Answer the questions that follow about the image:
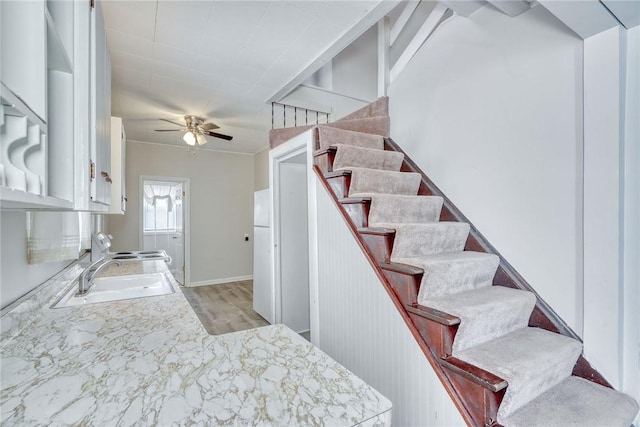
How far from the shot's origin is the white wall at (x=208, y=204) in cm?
494

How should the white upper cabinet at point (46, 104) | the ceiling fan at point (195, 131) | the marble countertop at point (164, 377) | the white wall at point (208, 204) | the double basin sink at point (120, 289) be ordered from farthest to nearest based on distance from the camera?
1. the white wall at point (208, 204)
2. the ceiling fan at point (195, 131)
3. the double basin sink at point (120, 289)
4. the marble countertop at point (164, 377)
5. the white upper cabinet at point (46, 104)

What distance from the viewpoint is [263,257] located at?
3.66 metres

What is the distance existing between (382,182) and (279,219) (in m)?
1.24

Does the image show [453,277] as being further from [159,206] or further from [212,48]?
[159,206]

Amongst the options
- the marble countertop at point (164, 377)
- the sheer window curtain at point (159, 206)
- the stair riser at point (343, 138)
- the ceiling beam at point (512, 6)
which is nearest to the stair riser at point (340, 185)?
the stair riser at point (343, 138)

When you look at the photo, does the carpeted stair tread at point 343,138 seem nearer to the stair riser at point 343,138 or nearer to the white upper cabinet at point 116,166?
the stair riser at point 343,138

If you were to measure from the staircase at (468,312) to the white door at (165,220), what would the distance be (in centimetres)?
470

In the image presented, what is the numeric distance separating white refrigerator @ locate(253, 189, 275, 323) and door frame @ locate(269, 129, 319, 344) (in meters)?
0.47

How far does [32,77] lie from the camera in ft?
1.86

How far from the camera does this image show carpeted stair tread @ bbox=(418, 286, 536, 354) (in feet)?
4.49

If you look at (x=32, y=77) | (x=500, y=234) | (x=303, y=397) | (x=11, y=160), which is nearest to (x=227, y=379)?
(x=303, y=397)

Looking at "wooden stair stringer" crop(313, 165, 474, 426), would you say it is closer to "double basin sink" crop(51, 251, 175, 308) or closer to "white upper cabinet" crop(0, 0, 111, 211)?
"double basin sink" crop(51, 251, 175, 308)

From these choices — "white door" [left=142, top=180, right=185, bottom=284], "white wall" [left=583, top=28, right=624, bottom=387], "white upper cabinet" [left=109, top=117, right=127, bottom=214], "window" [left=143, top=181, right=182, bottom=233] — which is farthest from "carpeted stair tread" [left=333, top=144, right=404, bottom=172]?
"window" [left=143, top=181, right=182, bottom=233]

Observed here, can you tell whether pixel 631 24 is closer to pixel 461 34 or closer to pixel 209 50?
pixel 461 34
